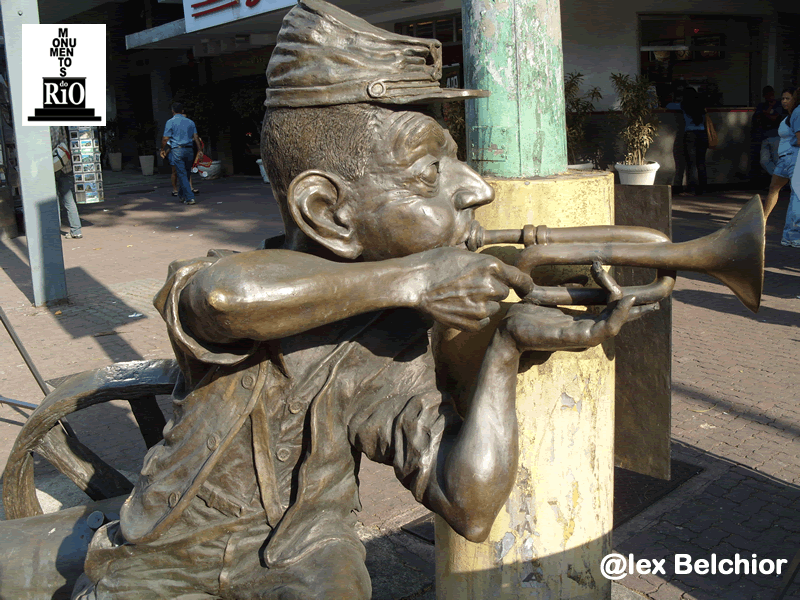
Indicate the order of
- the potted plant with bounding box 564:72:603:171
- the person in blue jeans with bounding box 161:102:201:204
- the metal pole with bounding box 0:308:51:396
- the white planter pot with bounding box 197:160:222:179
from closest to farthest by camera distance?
1. the metal pole with bounding box 0:308:51:396
2. the potted plant with bounding box 564:72:603:171
3. the person in blue jeans with bounding box 161:102:201:204
4. the white planter pot with bounding box 197:160:222:179

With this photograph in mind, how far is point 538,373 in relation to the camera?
214cm

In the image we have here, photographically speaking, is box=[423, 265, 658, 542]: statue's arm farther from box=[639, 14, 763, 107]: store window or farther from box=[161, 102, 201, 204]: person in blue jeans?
box=[161, 102, 201, 204]: person in blue jeans

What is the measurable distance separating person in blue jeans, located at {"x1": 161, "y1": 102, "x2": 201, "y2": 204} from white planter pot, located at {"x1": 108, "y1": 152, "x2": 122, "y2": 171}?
→ 900 centimetres

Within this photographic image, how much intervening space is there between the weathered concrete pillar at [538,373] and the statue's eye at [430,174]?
0.42 m

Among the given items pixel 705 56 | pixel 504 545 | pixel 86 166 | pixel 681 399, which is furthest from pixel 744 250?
pixel 705 56

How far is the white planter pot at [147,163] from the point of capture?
2183 centimetres

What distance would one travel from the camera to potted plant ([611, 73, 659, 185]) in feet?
37.9

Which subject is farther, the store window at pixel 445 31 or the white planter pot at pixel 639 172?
the store window at pixel 445 31

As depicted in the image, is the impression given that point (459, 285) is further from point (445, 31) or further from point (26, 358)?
point (445, 31)

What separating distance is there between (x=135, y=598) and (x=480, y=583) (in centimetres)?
99

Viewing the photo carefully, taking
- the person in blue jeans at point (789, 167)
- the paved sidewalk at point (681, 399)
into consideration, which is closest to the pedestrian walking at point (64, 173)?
the paved sidewalk at point (681, 399)

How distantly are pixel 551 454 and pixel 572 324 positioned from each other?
2.06 feet

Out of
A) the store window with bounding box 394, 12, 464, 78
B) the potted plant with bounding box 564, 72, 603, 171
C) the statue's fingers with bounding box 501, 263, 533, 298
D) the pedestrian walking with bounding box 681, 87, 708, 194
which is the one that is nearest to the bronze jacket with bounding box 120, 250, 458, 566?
the statue's fingers with bounding box 501, 263, 533, 298

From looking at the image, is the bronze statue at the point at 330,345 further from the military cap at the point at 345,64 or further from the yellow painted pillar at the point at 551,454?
the yellow painted pillar at the point at 551,454
